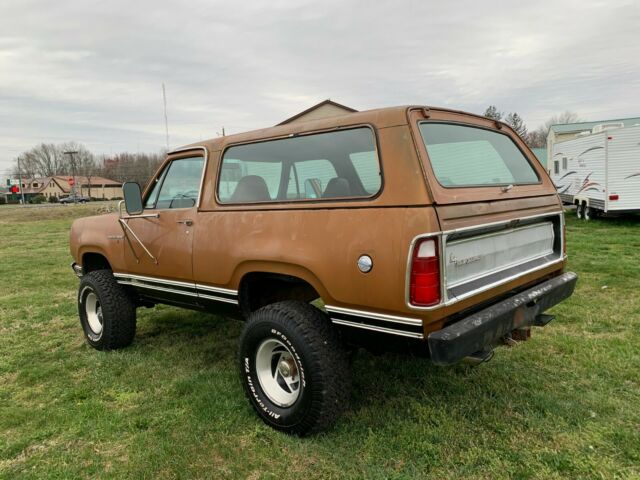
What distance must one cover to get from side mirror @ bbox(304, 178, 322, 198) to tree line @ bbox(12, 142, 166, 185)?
72614 millimetres

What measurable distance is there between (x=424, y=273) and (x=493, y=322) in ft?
1.92

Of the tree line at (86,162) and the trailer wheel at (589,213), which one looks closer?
the trailer wheel at (589,213)

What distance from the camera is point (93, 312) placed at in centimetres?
474

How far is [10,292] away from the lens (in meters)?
7.26

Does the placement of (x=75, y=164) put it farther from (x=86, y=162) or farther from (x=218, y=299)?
(x=218, y=299)

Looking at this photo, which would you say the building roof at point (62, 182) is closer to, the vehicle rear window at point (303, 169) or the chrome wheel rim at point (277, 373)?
the vehicle rear window at point (303, 169)

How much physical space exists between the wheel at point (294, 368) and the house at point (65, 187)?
87.2 m

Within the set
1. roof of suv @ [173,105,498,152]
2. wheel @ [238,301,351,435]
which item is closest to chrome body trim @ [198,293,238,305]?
wheel @ [238,301,351,435]

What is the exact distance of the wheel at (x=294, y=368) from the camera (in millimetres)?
2693

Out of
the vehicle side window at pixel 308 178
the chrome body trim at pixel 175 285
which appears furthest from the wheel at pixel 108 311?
the vehicle side window at pixel 308 178

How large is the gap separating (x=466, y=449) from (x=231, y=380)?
1874mm

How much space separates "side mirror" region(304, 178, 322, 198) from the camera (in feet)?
9.96

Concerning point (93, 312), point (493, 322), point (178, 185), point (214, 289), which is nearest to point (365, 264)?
point (493, 322)

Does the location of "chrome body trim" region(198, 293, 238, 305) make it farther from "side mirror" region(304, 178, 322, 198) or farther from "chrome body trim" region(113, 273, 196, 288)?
"side mirror" region(304, 178, 322, 198)
